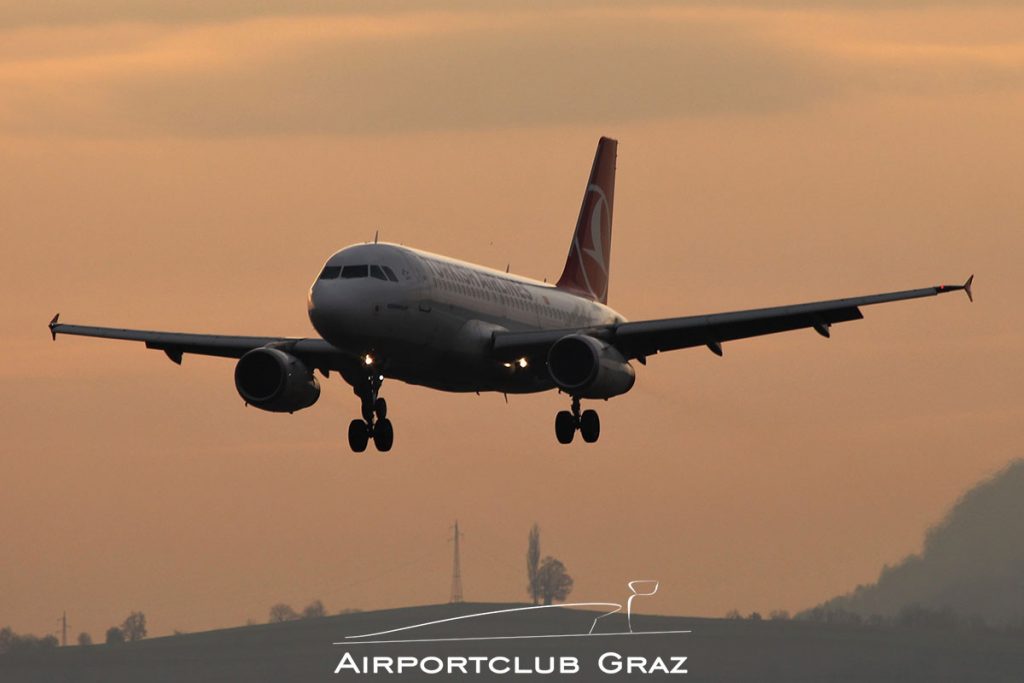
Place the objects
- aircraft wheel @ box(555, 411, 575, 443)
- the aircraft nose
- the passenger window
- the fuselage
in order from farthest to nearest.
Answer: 1. aircraft wheel @ box(555, 411, 575, 443)
2. the passenger window
3. the fuselage
4. the aircraft nose

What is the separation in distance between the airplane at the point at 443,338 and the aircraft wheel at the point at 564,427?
5 centimetres

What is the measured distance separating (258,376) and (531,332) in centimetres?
925

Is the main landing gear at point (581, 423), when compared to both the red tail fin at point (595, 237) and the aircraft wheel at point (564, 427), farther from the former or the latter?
the red tail fin at point (595, 237)

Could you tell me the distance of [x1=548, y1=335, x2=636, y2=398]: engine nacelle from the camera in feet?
237

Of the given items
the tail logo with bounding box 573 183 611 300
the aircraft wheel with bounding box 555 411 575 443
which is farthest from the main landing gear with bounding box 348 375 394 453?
the tail logo with bounding box 573 183 611 300

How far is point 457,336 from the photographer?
70875 millimetres

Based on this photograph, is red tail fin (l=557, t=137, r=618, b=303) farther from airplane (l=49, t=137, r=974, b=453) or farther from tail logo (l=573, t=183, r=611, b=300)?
airplane (l=49, t=137, r=974, b=453)

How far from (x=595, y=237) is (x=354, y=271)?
3074 cm

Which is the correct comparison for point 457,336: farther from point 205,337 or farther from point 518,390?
point 205,337

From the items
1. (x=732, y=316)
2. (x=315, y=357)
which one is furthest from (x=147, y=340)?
(x=732, y=316)

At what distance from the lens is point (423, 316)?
227ft

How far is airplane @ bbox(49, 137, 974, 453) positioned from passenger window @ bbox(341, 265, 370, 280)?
3cm

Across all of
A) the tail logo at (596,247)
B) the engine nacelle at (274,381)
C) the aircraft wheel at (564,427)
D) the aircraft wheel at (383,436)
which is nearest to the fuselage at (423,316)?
the aircraft wheel at (564,427)

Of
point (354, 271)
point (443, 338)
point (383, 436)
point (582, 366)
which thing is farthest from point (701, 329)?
point (354, 271)
